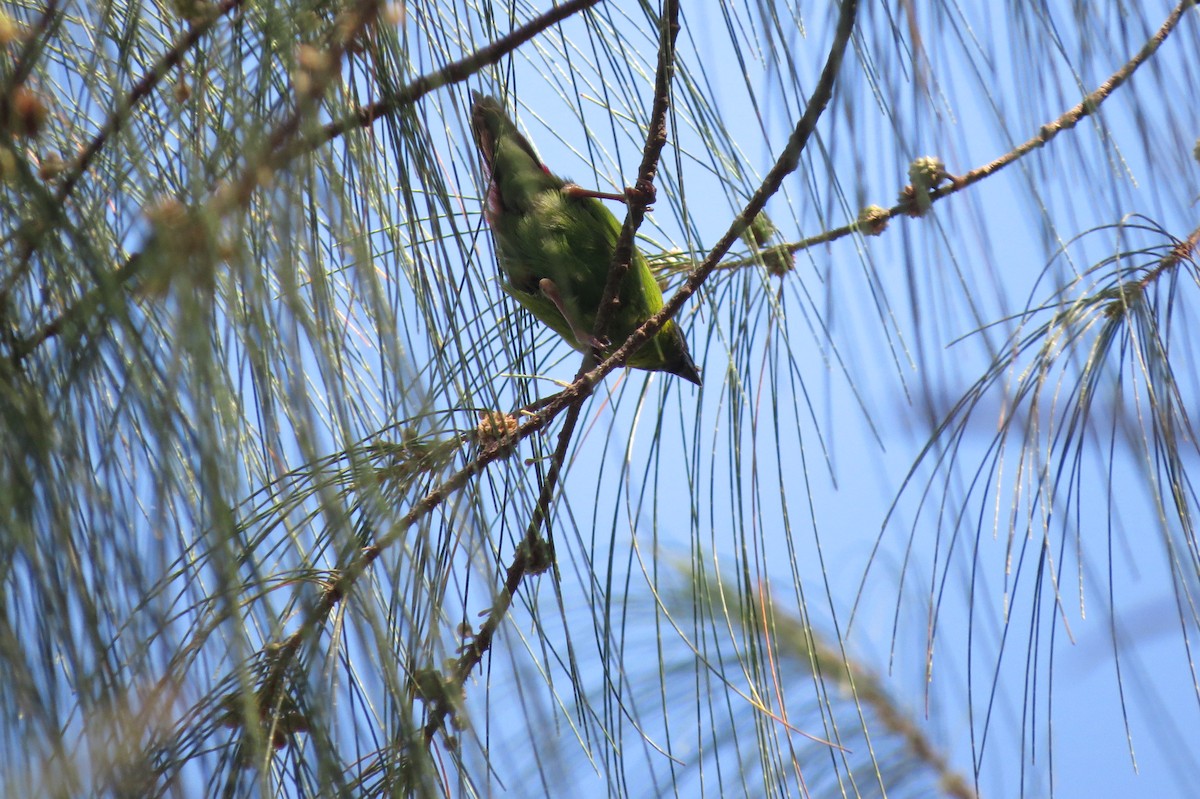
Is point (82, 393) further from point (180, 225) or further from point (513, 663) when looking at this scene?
point (513, 663)

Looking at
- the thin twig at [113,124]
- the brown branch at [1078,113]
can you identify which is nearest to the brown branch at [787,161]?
the brown branch at [1078,113]

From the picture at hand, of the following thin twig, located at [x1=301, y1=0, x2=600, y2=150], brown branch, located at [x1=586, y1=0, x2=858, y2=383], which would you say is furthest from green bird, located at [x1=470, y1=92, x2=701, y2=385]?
thin twig, located at [x1=301, y1=0, x2=600, y2=150]

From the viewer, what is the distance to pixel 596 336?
4.84ft

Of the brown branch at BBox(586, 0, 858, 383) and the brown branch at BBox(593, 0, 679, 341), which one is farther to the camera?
the brown branch at BBox(593, 0, 679, 341)

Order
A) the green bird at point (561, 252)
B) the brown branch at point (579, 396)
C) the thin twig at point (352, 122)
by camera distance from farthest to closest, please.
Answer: the green bird at point (561, 252), the brown branch at point (579, 396), the thin twig at point (352, 122)

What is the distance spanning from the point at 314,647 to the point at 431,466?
61 centimetres

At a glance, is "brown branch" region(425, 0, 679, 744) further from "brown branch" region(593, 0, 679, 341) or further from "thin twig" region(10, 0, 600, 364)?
"thin twig" region(10, 0, 600, 364)

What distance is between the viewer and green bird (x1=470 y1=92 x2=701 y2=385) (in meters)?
1.83

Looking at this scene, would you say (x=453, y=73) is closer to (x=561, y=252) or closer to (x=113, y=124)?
(x=113, y=124)

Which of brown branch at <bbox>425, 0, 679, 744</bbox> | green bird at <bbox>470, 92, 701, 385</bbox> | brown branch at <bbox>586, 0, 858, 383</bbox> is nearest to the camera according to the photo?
brown branch at <bbox>586, 0, 858, 383</bbox>

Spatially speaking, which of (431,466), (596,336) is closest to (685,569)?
(596,336)

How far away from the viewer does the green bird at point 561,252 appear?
72.2 inches

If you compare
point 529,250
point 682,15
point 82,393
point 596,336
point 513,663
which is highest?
point 529,250

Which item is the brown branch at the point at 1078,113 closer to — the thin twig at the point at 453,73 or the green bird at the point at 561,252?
the thin twig at the point at 453,73
